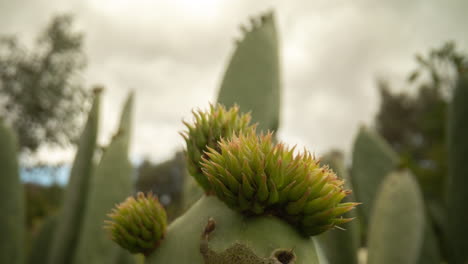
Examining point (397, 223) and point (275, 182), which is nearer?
point (275, 182)

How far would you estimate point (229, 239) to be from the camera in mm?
456

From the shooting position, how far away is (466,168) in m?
1.32

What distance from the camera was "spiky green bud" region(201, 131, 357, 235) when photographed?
1.44 ft

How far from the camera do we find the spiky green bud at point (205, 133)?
54 centimetres

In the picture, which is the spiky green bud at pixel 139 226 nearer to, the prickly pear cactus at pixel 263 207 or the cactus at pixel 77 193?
the prickly pear cactus at pixel 263 207

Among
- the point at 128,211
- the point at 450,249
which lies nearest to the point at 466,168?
the point at 450,249

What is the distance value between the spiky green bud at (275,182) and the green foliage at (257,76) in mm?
401

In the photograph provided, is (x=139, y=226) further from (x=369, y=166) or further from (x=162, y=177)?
(x=162, y=177)

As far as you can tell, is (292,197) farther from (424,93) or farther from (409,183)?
(424,93)

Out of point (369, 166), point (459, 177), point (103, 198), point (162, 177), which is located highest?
point (162, 177)

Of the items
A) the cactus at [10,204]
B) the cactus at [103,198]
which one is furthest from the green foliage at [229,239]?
the cactus at [10,204]

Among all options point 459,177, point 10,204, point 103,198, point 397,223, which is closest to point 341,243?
point 397,223

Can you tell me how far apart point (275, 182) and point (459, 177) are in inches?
44.7

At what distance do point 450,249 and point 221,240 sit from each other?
48.0 inches
